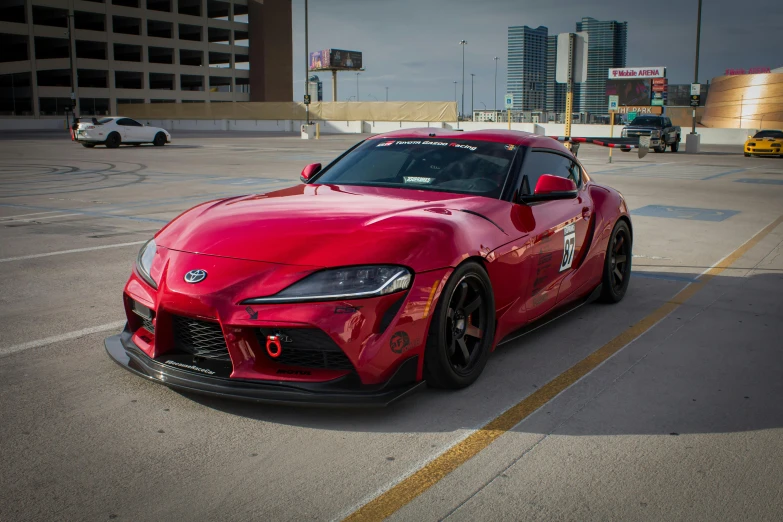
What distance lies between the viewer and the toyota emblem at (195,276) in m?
3.82

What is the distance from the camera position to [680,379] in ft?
15.1

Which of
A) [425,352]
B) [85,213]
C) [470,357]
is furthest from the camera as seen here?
[85,213]

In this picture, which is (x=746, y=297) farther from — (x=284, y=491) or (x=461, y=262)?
(x=284, y=491)

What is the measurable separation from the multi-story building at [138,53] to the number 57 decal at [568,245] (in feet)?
230

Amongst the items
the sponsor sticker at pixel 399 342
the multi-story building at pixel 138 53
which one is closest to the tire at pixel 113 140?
the sponsor sticker at pixel 399 342

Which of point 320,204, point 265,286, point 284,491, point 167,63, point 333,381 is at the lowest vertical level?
point 284,491

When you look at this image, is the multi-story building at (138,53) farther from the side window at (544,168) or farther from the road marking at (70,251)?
the side window at (544,168)

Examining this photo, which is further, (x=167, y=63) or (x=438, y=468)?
(x=167, y=63)

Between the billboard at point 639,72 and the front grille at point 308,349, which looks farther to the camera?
the billboard at point 639,72

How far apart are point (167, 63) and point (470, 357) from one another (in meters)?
96.9

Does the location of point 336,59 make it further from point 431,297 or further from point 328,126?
point 431,297

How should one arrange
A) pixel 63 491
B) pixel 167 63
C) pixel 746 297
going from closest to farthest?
pixel 63 491 → pixel 746 297 → pixel 167 63

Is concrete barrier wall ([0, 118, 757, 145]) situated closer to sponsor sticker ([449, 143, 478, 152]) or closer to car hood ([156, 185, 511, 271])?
sponsor sticker ([449, 143, 478, 152])

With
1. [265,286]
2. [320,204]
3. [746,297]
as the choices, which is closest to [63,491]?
[265,286]
